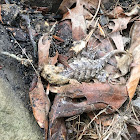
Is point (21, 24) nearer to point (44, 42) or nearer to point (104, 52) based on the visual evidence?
point (44, 42)

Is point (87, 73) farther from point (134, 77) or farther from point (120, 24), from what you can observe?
point (120, 24)

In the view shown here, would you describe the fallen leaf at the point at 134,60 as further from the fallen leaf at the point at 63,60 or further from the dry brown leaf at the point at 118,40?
the fallen leaf at the point at 63,60

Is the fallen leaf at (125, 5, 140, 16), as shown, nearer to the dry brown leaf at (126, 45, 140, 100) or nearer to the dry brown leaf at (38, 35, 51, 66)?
the dry brown leaf at (126, 45, 140, 100)

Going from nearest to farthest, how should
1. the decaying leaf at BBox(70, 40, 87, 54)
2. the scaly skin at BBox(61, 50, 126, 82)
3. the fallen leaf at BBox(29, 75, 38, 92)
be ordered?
the fallen leaf at BBox(29, 75, 38, 92) → the scaly skin at BBox(61, 50, 126, 82) → the decaying leaf at BBox(70, 40, 87, 54)

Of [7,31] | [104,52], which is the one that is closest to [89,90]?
[104,52]

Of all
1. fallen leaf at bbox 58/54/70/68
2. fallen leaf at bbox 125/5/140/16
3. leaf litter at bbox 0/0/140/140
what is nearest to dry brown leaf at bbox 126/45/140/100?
leaf litter at bbox 0/0/140/140

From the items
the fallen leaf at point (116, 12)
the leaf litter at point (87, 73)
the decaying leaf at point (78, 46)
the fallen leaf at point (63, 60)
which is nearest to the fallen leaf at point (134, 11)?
the leaf litter at point (87, 73)
